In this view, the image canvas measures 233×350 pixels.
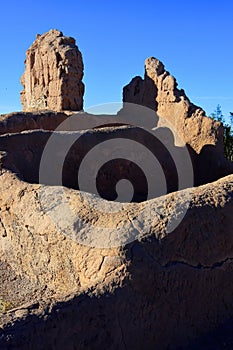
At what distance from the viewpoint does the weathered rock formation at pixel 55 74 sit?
14.9m

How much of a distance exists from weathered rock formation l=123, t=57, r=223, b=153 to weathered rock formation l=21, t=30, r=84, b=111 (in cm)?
196

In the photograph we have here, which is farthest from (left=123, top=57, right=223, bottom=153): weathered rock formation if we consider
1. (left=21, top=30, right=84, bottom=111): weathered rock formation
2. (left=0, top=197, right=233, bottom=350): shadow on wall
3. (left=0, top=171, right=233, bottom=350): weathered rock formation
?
(left=0, top=197, right=233, bottom=350): shadow on wall

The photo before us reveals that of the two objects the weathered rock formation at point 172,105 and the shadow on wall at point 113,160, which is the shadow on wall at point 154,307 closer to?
the shadow on wall at point 113,160

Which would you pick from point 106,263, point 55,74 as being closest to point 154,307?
point 106,263

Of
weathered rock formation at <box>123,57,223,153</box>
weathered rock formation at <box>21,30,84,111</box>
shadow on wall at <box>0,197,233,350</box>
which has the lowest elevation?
shadow on wall at <box>0,197,233,350</box>

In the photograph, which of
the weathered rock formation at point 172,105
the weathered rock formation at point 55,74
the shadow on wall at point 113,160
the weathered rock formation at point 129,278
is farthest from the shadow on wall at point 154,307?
the weathered rock formation at point 55,74

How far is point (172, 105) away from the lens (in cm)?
1087

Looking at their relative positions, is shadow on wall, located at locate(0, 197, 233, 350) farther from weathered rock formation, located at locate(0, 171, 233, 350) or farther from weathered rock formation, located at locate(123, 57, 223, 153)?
weathered rock formation, located at locate(123, 57, 223, 153)

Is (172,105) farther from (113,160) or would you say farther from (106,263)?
(106,263)

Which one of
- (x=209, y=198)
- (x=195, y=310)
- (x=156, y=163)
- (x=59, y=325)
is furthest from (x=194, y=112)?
(x=59, y=325)

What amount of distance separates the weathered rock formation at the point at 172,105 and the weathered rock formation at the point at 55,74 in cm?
196

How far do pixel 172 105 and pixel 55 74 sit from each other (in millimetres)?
5585

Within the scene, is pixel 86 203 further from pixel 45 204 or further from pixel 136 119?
pixel 136 119

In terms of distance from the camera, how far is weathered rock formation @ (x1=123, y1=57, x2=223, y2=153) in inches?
357
